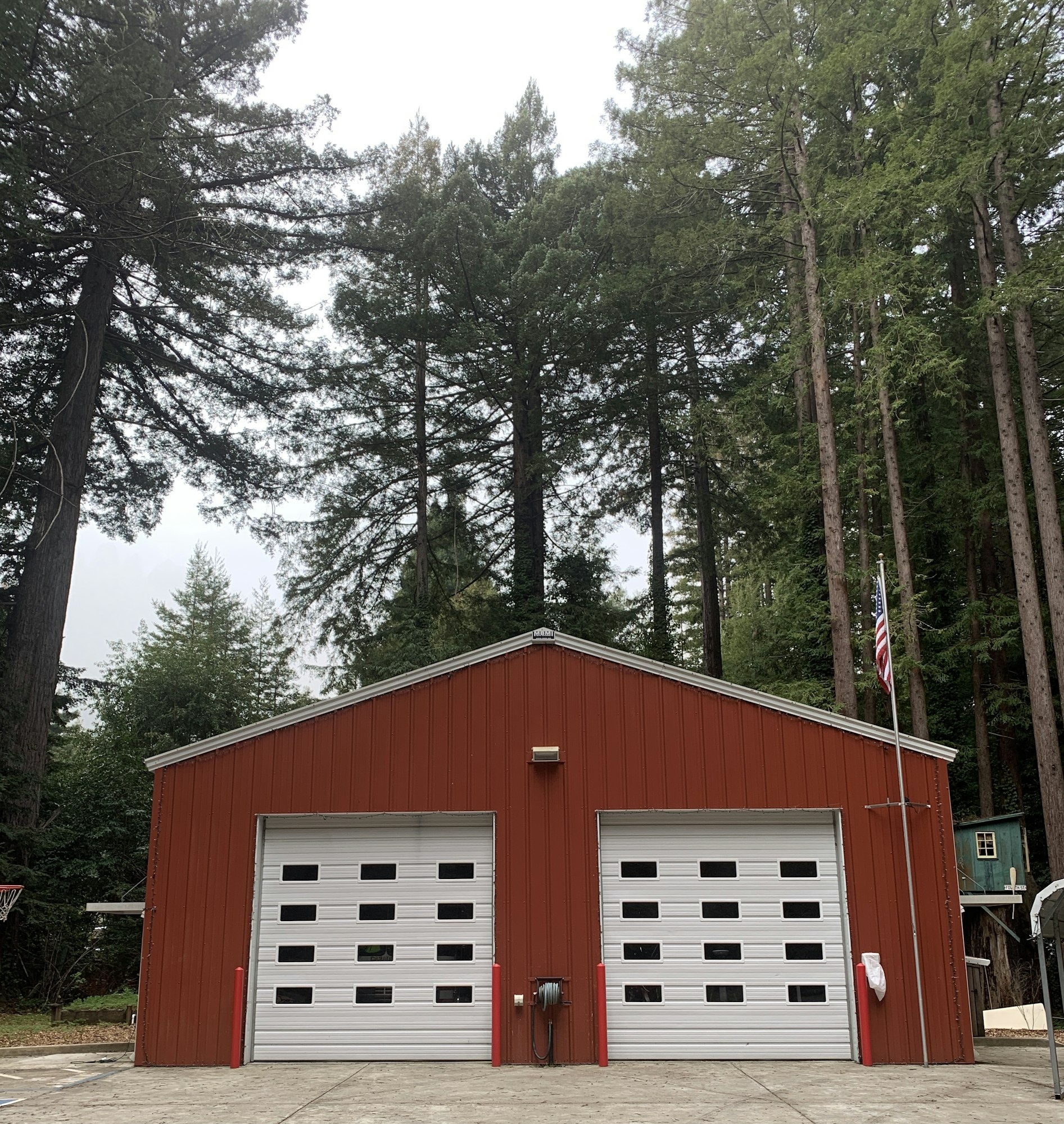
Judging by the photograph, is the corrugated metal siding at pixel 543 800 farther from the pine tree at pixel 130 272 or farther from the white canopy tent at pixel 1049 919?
the pine tree at pixel 130 272

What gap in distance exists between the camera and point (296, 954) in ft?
34.2

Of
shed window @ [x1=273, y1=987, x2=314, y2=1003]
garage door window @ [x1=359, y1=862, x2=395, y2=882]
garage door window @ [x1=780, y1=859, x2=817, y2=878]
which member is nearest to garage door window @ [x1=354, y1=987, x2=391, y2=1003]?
shed window @ [x1=273, y1=987, x2=314, y2=1003]

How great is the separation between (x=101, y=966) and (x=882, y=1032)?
43.6 feet

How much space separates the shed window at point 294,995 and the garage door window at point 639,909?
3.54m

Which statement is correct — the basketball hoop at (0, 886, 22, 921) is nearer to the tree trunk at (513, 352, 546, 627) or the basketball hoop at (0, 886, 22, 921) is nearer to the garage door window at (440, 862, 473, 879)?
the garage door window at (440, 862, 473, 879)

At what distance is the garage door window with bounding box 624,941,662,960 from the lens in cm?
1026

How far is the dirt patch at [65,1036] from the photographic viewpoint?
11750 millimetres

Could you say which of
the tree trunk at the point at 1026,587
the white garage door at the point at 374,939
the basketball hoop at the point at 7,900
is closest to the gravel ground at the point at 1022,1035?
the tree trunk at the point at 1026,587

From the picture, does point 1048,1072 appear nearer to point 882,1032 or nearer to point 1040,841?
point 882,1032

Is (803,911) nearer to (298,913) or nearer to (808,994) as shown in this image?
(808,994)

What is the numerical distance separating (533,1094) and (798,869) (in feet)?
12.9

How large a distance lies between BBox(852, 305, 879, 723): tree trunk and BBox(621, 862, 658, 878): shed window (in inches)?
306

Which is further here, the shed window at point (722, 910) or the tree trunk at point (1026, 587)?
the tree trunk at point (1026, 587)

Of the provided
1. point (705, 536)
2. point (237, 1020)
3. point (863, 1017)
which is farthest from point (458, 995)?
point (705, 536)
